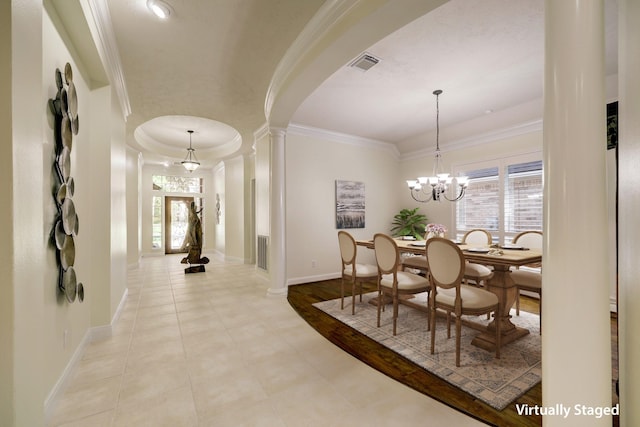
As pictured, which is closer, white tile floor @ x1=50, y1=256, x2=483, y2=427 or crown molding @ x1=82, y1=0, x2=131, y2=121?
white tile floor @ x1=50, y1=256, x2=483, y2=427

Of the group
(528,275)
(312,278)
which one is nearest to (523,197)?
(528,275)

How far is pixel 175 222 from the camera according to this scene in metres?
8.55

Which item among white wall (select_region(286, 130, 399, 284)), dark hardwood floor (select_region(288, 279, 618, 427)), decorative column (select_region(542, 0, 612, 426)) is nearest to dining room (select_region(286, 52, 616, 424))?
white wall (select_region(286, 130, 399, 284))

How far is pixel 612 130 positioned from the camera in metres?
2.74

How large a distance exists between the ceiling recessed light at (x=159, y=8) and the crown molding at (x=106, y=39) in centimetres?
33

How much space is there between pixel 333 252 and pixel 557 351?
163 inches

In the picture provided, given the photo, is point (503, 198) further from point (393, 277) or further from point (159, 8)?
point (159, 8)

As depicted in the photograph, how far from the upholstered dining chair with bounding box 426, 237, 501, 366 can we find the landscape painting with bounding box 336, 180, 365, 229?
113 inches

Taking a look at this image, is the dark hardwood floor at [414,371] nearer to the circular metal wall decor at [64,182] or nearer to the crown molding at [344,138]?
the circular metal wall decor at [64,182]

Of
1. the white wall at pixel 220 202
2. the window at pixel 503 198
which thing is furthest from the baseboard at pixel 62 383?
the window at pixel 503 198

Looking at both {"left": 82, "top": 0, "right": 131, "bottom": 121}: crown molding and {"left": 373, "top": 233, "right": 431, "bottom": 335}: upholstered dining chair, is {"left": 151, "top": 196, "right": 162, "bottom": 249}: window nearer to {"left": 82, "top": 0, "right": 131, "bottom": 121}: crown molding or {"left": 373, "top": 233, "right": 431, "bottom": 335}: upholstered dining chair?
{"left": 82, "top": 0, "right": 131, "bottom": 121}: crown molding

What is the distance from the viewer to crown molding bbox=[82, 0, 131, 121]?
1.91m

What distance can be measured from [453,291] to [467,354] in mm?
535

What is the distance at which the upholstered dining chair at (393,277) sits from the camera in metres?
2.72
